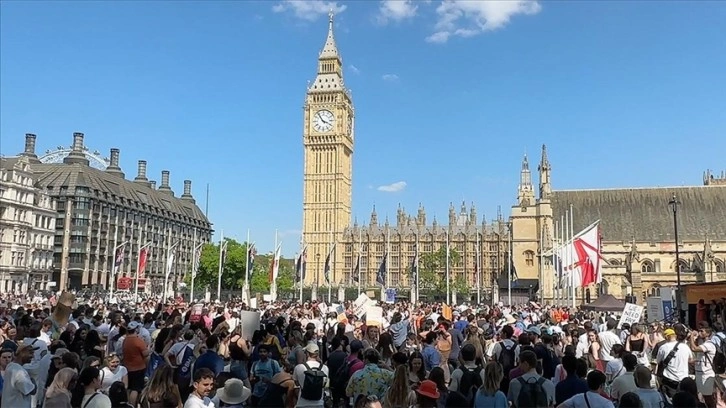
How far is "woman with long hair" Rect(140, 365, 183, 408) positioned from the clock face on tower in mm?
92762

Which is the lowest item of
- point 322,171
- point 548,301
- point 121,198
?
point 548,301

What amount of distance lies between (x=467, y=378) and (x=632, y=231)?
68.8 metres

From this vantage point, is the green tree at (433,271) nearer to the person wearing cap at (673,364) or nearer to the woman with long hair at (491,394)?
the person wearing cap at (673,364)

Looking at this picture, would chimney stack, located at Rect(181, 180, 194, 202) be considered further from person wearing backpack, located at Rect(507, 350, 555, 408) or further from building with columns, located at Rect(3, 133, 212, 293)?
person wearing backpack, located at Rect(507, 350, 555, 408)

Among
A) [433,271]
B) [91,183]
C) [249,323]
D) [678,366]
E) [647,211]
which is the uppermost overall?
[91,183]

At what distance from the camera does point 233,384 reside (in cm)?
577

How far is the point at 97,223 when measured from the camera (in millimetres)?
74625

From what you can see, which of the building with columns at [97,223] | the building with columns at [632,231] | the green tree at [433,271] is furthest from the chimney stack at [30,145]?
the building with columns at [632,231]

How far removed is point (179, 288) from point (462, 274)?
131ft

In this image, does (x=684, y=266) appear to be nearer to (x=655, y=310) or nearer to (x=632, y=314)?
(x=655, y=310)

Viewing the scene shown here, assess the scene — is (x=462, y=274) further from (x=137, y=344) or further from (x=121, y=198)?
(x=137, y=344)

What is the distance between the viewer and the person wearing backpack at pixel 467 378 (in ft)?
22.4

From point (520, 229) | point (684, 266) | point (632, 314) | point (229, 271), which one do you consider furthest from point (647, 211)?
point (632, 314)

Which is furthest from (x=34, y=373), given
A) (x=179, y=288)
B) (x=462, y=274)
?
(x=462, y=274)
